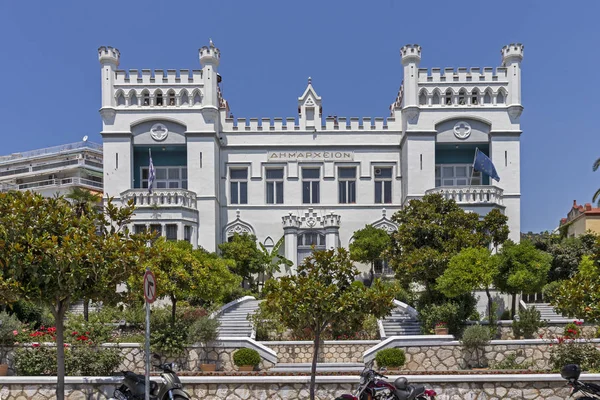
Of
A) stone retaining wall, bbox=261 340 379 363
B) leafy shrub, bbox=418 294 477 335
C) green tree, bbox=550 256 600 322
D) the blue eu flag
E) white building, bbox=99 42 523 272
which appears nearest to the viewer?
green tree, bbox=550 256 600 322

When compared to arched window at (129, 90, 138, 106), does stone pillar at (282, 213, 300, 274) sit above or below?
below

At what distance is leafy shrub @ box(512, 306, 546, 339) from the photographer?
24.4 metres

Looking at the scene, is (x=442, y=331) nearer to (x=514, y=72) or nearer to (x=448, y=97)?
(x=448, y=97)

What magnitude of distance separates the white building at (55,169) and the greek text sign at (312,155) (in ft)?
110

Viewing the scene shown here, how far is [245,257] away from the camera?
33.8 meters

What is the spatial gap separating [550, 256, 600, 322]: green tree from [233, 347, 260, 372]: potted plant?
9294 millimetres

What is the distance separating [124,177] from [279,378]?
22.6 m

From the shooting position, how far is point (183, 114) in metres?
36.1

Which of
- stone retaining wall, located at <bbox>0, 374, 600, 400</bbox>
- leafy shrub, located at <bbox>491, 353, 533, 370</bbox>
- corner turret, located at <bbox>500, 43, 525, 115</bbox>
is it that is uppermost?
corner turret, located at <bbox>500, 43, 525, 115</bbox>

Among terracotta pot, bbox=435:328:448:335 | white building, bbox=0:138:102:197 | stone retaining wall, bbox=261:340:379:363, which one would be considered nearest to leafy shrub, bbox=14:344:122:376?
stone retaining wall, bbox=261:340:379:363

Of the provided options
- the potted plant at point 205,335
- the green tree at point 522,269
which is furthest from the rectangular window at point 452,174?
the potted plant at point 205,335

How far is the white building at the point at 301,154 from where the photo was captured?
3538 cm

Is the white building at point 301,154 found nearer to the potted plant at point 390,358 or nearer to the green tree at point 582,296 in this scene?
the potted plant at point 390,358

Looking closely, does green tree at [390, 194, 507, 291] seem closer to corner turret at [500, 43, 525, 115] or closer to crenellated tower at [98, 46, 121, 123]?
corner turret at [500, 43, 525, 115]
